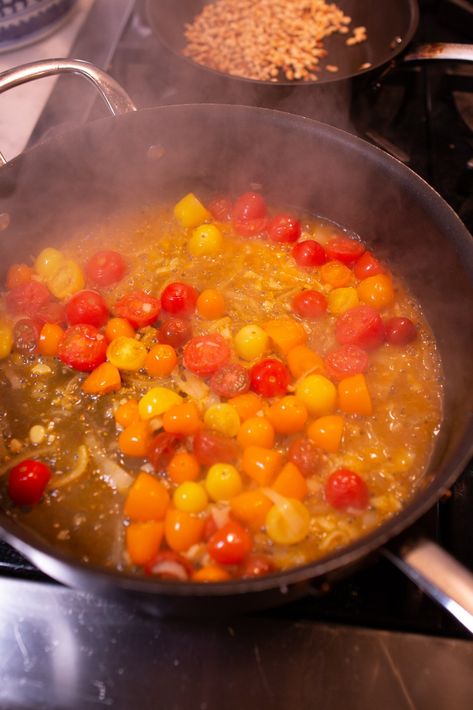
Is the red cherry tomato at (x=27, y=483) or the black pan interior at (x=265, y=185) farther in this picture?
the black pan interior at (x=265, y=185)

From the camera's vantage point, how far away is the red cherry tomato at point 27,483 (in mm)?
1700

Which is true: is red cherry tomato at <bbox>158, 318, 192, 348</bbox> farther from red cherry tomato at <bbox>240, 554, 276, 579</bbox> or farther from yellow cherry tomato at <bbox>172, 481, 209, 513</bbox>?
red cherry tomato at <bbox>240, 554, 276, 579</bbox>

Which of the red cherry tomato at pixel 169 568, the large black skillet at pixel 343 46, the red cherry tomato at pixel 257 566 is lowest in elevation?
the red cherry tomato at pixel 257 566

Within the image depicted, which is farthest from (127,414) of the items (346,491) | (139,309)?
(346,491)

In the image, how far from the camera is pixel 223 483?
1659 millimetres

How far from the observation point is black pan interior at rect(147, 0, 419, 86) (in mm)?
2832

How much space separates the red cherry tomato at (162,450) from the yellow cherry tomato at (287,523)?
346mm

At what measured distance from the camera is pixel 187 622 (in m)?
1.58

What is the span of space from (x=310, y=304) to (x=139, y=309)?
593mm

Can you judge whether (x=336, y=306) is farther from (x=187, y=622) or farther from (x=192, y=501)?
(x=187, y=622)

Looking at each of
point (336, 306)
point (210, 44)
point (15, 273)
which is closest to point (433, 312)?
point (336, 306)

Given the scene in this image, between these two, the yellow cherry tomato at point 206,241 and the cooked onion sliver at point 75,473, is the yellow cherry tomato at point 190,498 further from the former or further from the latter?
the yellow cherry tomato at point 206,241

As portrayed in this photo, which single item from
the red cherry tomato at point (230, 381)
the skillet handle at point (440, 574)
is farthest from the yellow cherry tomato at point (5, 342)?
the skillet handle at point (440, 574)

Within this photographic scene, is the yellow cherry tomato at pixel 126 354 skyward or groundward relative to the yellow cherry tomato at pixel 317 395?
skyward
